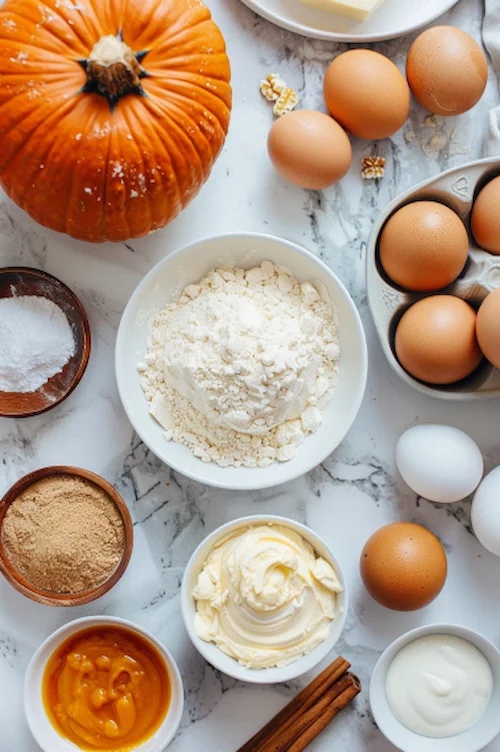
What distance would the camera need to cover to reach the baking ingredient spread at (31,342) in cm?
146

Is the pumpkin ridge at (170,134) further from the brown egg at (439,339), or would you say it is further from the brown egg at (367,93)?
the brown egg at (439,339)

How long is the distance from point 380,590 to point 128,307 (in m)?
0.67

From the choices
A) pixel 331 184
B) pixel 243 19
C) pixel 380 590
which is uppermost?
pixel 243 19

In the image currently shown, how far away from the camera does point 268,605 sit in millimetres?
1436

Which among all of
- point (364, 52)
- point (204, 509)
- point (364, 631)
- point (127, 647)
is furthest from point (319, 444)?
point (364, 52)

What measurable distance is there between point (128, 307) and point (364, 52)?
620mm

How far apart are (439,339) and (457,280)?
0.16 metres

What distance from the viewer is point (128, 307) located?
1.47 m

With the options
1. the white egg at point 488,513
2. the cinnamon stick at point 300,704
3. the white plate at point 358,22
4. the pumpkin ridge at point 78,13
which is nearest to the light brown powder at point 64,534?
the cinnamon stick at point 300,704

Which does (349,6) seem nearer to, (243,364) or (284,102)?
(284,102)

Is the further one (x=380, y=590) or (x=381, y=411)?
(x=381, y=411)

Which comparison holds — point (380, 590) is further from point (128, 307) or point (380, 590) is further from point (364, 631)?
point (128, 307)

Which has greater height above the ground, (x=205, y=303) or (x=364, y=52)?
(x=364, y=52)

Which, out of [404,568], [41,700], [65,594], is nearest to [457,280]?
[404,568]
